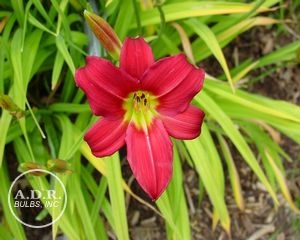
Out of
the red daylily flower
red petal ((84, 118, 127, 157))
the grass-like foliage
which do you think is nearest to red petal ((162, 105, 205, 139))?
the red daylily flower

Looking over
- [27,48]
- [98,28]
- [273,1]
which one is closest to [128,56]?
[98,28]

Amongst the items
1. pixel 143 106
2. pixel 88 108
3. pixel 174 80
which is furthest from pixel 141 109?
pixel 88 108

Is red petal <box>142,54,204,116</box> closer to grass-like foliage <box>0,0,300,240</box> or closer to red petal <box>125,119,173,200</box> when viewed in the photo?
red petal <box>125,119,173,200</box>

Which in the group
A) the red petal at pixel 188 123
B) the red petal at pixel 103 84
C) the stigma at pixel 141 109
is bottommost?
the red petal at pixel 188 123

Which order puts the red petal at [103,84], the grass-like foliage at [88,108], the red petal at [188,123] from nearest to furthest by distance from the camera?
the red petal at [103,84]
the red petal at [188,123]
the grass-like foliage at [88,108]

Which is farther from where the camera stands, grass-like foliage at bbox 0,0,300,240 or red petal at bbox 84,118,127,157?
grass-like foliage at bbox 0,0,300,240

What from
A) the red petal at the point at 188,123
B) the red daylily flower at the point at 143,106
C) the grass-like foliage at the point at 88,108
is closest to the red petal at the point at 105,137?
the red daylily flower at the point at 143,106

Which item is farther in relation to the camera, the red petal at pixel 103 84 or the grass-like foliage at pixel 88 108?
the grass-like foliage at pixel 88 108

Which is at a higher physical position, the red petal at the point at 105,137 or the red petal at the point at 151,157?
the red petal at the point at 105,137

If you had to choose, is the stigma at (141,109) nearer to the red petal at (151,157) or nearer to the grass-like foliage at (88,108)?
the red petal at (151,157)
